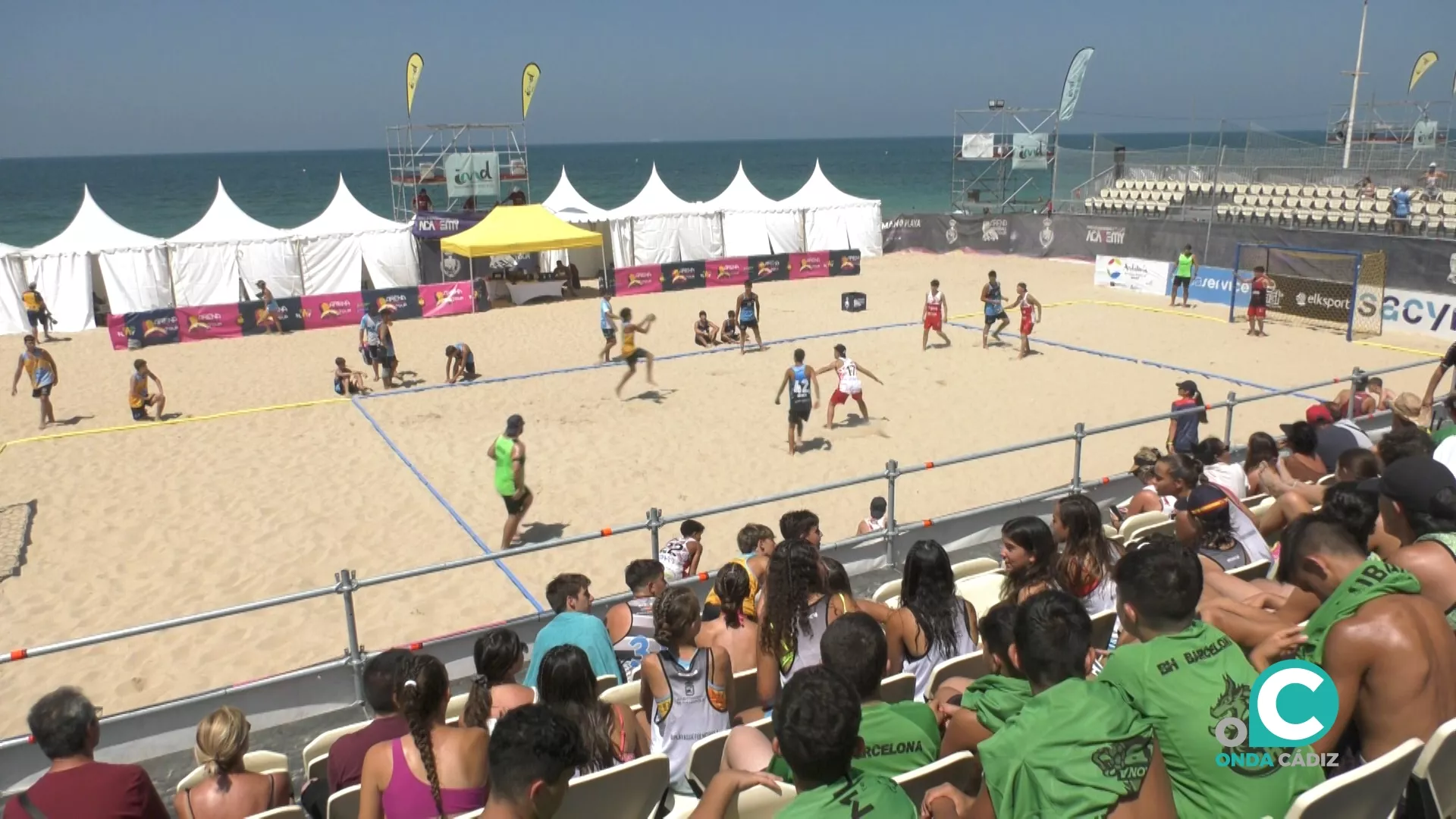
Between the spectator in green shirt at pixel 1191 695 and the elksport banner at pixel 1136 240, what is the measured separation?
67.9 ft

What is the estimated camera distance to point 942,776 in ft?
10.1

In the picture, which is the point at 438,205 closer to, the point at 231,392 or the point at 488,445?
the point at 231,392

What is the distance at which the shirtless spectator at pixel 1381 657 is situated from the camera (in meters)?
3.04

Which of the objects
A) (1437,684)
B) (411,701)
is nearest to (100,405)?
(411,701)

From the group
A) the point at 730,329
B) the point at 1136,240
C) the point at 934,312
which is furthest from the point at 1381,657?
the point at 1136,240

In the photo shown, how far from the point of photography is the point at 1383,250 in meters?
20.3

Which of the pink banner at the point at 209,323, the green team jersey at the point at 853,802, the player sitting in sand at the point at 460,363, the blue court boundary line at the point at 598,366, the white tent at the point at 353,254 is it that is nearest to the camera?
the green team jersey at the point at 853,802

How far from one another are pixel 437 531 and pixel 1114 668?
831 cm

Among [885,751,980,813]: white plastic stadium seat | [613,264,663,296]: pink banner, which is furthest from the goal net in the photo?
[885,751,980,813]: white plastic stadium seat

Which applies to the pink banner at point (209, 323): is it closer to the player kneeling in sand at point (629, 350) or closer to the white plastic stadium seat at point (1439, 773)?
the player kneeling in sand at point (629, 350)

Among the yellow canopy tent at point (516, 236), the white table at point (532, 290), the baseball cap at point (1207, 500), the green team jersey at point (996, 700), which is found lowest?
the white table at point (532, 290)

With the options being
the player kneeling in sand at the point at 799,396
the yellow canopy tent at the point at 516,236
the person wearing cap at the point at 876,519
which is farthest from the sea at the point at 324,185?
the person wearing cap at the point at 876,519

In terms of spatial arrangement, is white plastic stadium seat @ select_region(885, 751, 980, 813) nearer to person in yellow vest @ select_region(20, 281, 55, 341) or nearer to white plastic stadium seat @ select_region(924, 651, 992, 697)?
white plastic stadium seat @ select_region(924, 651, 992, 697)

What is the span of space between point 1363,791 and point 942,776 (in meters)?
1.20
